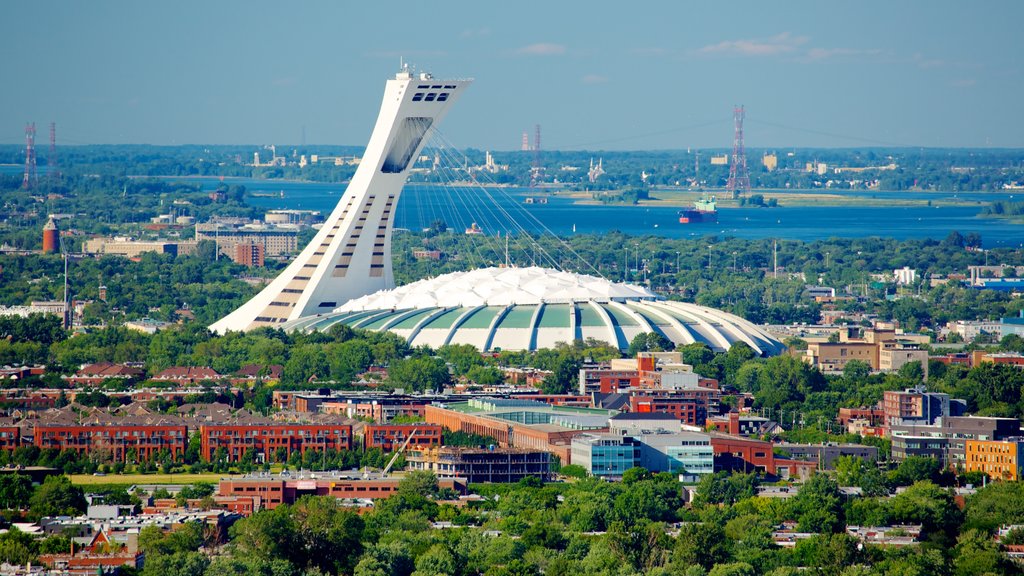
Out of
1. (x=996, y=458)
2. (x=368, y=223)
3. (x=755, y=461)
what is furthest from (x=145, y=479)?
(x=368, y=223)

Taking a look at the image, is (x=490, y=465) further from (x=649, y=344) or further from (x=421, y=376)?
(x=649, y=344)

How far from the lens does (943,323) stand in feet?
325

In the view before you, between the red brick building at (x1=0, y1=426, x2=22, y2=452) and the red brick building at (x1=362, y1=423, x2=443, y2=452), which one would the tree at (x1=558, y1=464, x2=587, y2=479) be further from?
the red brick building at (x1=0, y1=426, x2=22, y2=452)

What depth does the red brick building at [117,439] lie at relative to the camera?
59.5 metres

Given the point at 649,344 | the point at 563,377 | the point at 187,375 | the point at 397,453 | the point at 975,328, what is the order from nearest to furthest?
the point at 397,453 → the point at 563,377 → the point at 187,375 → the point at 649,344 → the point at 975,328

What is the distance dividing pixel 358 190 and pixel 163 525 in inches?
1316

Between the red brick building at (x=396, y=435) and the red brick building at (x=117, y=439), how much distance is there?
12.3ft

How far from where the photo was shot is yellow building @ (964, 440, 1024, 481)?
57125 millimetres

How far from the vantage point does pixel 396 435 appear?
198ft

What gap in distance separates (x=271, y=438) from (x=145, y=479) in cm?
459

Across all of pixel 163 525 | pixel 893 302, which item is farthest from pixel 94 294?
pixel 163 525

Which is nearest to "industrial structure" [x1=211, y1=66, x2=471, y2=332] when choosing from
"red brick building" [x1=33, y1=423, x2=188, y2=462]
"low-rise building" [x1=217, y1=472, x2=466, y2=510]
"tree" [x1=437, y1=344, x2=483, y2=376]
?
"tree" [x1=437, y1=344, x2=483, y2=376]

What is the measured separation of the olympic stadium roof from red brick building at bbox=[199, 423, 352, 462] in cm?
1727

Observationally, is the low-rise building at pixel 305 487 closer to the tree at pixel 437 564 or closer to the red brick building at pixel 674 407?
the tree at pixel 437 564
